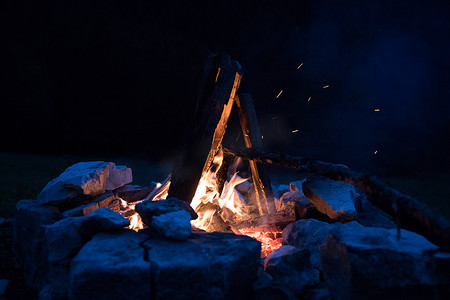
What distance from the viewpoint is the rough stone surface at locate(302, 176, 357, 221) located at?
2.73 metres

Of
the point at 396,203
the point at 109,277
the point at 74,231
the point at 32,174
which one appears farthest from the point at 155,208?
the point at 32,174

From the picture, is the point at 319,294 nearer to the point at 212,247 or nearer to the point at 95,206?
the point at 212,247

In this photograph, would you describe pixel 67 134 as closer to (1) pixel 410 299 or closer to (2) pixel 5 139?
(2) pixel 5 139

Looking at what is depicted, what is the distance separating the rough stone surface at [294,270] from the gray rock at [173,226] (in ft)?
2.11

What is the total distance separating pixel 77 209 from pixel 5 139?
7108 mm

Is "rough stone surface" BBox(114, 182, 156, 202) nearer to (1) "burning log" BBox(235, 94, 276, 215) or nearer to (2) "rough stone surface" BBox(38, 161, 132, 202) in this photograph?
(2) "rough stone surface" BBox(38, 161, 132, 202)

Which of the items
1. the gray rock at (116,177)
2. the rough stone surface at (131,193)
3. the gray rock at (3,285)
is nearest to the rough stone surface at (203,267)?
the gray rock at (3,285)

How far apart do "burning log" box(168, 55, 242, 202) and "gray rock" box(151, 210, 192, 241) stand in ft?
3.17

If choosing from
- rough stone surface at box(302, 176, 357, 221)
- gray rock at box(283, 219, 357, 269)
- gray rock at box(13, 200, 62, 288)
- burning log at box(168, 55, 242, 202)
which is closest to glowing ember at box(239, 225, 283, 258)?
gray rock at box(283, 219, 357, 269)

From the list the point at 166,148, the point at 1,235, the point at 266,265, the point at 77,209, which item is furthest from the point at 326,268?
the point at 166,148

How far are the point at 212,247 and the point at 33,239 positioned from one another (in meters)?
1.55

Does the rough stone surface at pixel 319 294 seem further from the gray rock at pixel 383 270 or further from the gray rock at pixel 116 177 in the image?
the gray rock at pixel 116 177

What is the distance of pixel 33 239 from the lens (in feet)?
6.88

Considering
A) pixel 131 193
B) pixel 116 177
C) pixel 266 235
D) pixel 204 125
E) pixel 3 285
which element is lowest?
pixel 3 285
